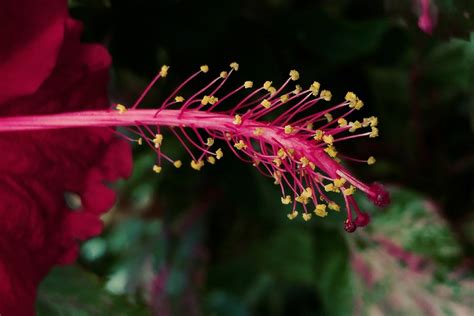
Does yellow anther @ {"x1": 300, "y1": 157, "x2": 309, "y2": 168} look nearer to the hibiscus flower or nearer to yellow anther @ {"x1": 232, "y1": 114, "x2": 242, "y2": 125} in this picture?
yellow anther @ {"x1": 232, "y1": 114, "x2": 242, "y2": 125}

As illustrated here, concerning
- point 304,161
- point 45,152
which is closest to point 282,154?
point 304,161

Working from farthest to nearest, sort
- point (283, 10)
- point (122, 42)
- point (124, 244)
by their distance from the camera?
point (124, 244) < point (283, 10) < point (122, 42)

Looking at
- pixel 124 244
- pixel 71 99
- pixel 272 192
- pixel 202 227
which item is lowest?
pixel 124 244

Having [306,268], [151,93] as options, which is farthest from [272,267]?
[151,93]

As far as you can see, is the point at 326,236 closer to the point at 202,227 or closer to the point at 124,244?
the point at 202,227

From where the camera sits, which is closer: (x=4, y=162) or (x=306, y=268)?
(x=4, y=162)

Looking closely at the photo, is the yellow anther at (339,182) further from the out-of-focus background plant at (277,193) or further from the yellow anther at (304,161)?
the out-of-focus background plant at (277,193)

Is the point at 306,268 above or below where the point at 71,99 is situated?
below

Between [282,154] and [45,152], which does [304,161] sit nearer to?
[282,154]
